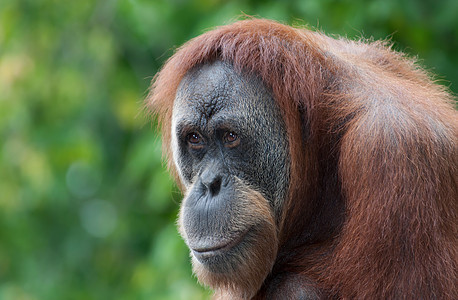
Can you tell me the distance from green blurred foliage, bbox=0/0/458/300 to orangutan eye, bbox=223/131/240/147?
1146mm

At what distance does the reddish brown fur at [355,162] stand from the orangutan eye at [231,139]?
0.80 ft

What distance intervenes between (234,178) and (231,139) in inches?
7.1

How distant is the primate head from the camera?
116 inches

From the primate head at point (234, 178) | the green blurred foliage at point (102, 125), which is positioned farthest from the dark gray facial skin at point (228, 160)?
the green blurred foliage at point (102, 125)

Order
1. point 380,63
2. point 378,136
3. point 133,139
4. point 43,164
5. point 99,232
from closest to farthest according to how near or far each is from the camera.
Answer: point 378,136 → point 380,63 → point 43,164 → point 133,139 → point 99,232

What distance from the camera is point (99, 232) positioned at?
8859 mm

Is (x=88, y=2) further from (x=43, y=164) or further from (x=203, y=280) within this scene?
(x=203, y=280)

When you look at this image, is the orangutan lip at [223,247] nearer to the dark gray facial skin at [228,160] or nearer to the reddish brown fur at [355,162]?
the dark gray facial skin at [228,160]

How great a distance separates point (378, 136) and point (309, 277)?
708 millimetres

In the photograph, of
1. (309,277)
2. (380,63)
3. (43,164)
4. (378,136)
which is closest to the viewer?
(378,136)

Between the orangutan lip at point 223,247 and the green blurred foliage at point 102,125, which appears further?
the green blurred foliage at point 102,125

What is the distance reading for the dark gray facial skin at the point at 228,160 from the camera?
295 centimetres

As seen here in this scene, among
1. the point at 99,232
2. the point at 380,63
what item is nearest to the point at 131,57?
the point at 99,232

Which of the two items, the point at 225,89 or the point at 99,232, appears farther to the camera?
the point at 99,232
